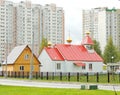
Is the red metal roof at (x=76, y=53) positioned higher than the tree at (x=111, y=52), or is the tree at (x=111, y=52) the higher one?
the red metal roof at (x=76, y=53)

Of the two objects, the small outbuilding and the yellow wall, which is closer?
the yellow wall

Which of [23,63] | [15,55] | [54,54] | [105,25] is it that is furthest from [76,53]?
[105,25]

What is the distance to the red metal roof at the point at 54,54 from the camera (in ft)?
228

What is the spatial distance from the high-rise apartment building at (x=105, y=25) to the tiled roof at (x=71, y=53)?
65718mm

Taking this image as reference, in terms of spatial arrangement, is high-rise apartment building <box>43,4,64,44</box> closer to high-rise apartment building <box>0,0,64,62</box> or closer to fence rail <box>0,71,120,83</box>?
high-rise apartment building <box>0,0,64,62</box>

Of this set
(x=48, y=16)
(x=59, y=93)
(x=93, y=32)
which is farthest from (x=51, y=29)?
(x=59, y=93)

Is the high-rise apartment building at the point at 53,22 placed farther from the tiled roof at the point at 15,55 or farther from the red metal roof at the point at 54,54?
the red metal roof at the point at 54,54

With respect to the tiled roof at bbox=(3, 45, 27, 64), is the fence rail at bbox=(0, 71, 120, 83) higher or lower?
lower

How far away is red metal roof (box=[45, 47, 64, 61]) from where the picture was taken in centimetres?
6950

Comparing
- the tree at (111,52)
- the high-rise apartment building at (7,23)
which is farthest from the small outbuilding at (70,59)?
→ the high-rise apartment building at (7,23)

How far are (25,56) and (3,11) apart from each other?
65.5 metres

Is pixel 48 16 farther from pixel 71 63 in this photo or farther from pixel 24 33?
pixel 71 63

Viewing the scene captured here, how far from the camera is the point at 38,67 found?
234 ft

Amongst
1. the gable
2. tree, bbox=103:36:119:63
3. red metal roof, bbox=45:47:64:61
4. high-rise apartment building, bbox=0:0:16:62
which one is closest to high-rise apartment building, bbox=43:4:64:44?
high-rise apartment building, bbox=0:0:16:62
